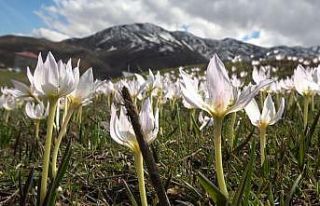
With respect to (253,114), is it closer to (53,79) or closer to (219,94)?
(219,94)

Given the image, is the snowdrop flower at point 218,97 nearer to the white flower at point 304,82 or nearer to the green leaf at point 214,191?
the green leaf at point 214,191

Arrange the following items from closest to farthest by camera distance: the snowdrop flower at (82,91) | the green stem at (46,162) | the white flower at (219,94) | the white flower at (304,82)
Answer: the white flower at (219,94)
the green stem at (46,162)
the snowdrop flower at (82,91)
the white flower at (304,82)

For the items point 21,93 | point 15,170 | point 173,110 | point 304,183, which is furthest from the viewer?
point 173,110

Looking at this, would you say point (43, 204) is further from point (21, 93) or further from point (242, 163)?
point (242, 163)

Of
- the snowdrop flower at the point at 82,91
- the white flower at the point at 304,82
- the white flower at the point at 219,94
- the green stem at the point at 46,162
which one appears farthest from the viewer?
the white flower at the point at 304,82

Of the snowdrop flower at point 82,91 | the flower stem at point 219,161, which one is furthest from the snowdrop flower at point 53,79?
the flower stem at point 219,161

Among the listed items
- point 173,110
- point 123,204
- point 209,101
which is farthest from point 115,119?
point 173,110

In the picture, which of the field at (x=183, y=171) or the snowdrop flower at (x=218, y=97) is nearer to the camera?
the snowdrop flower at (x=218, y=97)
